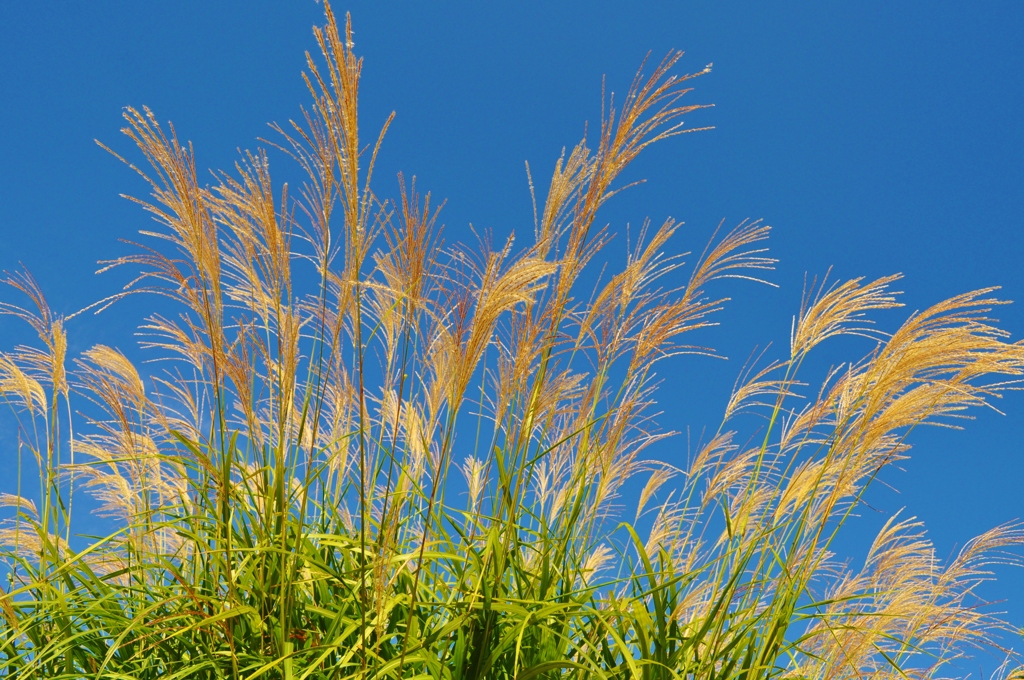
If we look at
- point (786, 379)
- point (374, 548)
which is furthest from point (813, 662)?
point (374, 548)

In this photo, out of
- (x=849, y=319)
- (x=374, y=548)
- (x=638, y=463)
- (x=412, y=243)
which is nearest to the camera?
(x=412, y=243)

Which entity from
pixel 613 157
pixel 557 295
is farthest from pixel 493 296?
pixel 613 157

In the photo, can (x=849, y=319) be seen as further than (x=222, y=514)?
Yes

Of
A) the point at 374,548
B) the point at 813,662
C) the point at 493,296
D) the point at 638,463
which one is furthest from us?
the point at 638,463

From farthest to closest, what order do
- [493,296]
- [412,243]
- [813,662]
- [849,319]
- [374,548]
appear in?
[813,662], [849,319], [374,548], [412,243], [493,296]

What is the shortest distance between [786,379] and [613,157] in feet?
3.22

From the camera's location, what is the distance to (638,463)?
3.23 meters

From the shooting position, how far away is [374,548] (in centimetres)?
223

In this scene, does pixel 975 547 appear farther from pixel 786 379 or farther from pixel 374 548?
pixel 374 548

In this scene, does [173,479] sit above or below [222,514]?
above

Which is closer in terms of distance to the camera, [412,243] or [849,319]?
[412,243]

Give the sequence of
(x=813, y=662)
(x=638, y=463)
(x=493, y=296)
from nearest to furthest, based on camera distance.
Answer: (x=493, y=296) → (x=813, y=662) → (x=638, y=463)

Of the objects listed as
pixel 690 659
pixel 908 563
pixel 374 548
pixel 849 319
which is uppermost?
pixel 849 319

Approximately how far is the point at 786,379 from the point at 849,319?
30 cm
